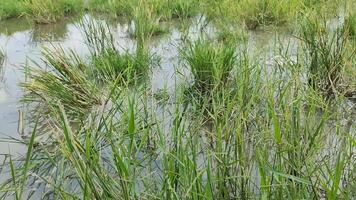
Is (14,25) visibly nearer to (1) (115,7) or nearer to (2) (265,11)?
(1) (115,7)

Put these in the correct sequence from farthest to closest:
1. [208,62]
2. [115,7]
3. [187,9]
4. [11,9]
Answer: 1. [11,9]
2. [115,7]
3. [187,9]
4. [208,62]

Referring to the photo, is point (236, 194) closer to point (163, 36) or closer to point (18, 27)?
point (163, 36)

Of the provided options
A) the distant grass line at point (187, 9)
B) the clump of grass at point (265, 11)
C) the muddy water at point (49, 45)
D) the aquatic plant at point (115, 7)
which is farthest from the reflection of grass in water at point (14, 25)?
the clump of grass at point (265, 11)

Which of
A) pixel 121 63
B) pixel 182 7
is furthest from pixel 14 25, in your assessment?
pixel 121 63

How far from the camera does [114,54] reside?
3.82 m

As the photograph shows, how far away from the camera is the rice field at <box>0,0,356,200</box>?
5.12 ft

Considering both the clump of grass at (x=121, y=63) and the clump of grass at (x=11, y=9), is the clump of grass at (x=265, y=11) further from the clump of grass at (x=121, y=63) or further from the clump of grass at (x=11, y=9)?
the clump of grass at (x=11, y=9)

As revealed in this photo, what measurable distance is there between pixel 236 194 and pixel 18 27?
5713 millimetres

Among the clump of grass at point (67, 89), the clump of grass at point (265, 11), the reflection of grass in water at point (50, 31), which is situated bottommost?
the clump of grass at point (67, 89)

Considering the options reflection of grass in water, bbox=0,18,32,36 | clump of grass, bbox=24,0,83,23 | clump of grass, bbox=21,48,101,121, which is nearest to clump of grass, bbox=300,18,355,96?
clump of grass, bbox=21,48,101,121

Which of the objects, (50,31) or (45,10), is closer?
(50,31)

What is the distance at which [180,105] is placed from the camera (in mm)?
2291

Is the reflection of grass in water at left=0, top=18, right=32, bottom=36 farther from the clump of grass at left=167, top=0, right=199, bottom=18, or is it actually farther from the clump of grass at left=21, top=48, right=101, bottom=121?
the clump of grass at left=21, top=48, right=101, bottom=121

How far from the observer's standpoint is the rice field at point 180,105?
156 centimetres
